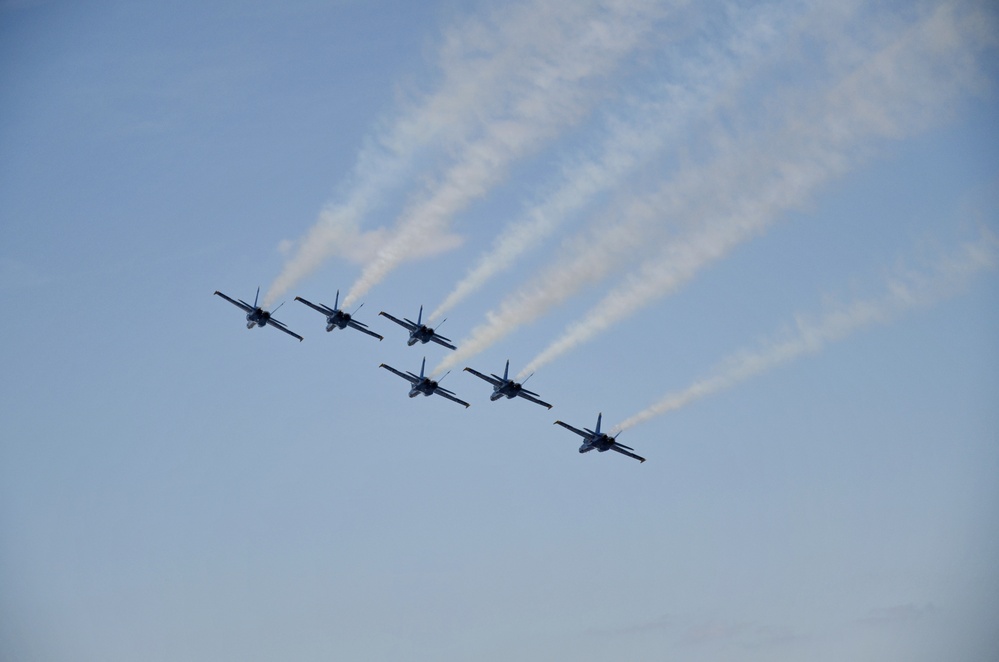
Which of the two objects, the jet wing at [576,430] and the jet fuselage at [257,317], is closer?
the jet wing at [576,430]

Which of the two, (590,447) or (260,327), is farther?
(260,327)

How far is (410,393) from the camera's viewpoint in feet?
331

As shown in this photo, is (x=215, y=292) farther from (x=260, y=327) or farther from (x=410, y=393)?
(x=410, y=393)

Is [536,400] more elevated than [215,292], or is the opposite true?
[215,292]

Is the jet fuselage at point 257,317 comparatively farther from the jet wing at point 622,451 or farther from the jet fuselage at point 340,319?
the jet wing at point 622,451

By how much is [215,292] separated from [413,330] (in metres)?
16.1

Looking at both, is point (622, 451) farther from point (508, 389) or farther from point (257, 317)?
point (257, 317)

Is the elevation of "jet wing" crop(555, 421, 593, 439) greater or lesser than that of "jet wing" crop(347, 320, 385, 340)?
lesser

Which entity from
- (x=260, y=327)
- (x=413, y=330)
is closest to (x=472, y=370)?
(x=413, y=330)

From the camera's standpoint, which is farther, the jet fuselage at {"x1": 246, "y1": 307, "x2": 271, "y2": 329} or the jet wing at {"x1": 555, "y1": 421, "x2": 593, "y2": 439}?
the jet fuselage at {"x1": 246, "y1": 307, "x2": 271, "y2": 329}

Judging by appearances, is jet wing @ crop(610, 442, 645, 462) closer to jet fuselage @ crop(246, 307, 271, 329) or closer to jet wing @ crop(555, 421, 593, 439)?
jet wing @ crop(555, 421, 593, 439)

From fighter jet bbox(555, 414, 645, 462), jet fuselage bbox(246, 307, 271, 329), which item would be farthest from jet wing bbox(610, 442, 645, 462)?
jet fuselage bbox(246, 307, 271, 329)

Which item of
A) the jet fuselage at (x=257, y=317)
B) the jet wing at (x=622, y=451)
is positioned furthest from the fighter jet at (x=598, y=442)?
the jet fuselage at (x=257, y=317)

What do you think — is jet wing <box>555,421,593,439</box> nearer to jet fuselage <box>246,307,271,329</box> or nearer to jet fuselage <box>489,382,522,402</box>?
jet fuselage <box>489,382,522,402</box>
